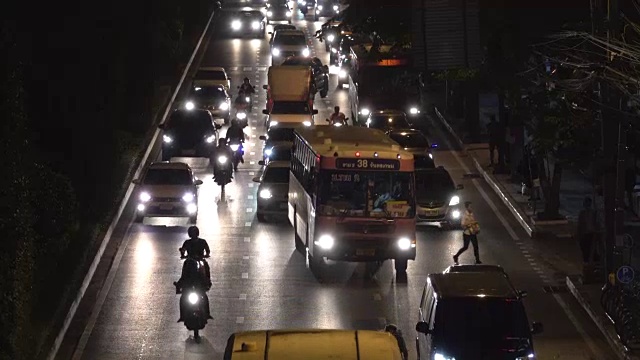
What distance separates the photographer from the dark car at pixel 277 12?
9531cm

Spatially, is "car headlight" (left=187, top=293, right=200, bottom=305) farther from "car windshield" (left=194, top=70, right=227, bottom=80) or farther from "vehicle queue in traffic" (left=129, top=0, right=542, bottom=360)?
"car windshield" (left=194, top=70, right=227, bottom=80)

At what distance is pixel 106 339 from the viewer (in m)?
25.4

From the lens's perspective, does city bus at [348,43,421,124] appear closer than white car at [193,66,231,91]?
Yes

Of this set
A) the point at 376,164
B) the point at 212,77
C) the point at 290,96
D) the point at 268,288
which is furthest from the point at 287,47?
the point at 376,164

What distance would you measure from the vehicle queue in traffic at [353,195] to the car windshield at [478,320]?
1 centimetres

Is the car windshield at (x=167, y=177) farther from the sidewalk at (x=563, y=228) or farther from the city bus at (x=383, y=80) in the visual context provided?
the city bus at (x=383, y=80)

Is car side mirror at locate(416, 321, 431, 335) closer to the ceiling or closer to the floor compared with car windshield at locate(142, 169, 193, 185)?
closer to the ceiling

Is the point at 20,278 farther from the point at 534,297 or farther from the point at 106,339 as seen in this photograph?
the point at 534,297

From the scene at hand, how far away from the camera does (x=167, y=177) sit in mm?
37625

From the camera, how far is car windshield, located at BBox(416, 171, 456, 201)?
3681 centimetres

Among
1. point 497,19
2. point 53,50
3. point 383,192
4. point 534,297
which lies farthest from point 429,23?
point 497,19

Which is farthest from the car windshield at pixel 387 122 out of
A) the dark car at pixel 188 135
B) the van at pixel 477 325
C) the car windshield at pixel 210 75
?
the van at pixel 477 325

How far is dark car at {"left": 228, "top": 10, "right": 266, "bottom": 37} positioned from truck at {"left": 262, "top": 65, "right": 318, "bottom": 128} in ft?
97.3

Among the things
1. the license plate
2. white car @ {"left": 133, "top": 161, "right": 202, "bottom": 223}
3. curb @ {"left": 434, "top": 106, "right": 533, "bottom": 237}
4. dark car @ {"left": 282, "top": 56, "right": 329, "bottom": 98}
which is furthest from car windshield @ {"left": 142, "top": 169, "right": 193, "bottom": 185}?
dark car @ {"left": 282, "top": 56, "right": 329, "bottom": 98}
